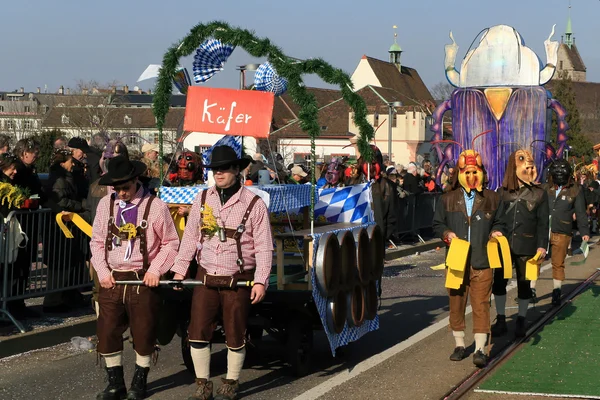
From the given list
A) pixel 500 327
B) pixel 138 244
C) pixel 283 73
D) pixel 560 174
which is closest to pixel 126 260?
pixel 138 244

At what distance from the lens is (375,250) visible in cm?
951

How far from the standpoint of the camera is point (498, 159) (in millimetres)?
21672

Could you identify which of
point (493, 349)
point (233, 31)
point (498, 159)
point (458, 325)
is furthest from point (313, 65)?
point (498, 159)

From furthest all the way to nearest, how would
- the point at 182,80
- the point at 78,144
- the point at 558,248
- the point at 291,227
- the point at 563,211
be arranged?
1. the point at 563,211
2. the point at 558,248
3. the point at 78,144
4. the point at 182,80
5. the point at 291,227

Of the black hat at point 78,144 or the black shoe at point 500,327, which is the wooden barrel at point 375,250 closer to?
the black shoe at point 500,327

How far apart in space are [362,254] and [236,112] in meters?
1.68

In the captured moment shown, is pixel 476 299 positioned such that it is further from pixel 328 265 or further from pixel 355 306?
pixel 328 265

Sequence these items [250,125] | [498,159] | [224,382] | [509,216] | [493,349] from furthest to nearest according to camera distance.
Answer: [498,159], [509,216], [493,349], [250,125], [224,382]

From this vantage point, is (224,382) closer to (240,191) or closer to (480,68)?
(240,191)

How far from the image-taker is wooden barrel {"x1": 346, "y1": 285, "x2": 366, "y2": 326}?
8867mm

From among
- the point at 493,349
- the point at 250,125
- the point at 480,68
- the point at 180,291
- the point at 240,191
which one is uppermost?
the point at 480,68

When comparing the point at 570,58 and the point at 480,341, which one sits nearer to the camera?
the point at 480,341

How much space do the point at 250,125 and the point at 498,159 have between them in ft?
44.9

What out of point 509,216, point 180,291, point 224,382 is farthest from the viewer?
point 509,216
